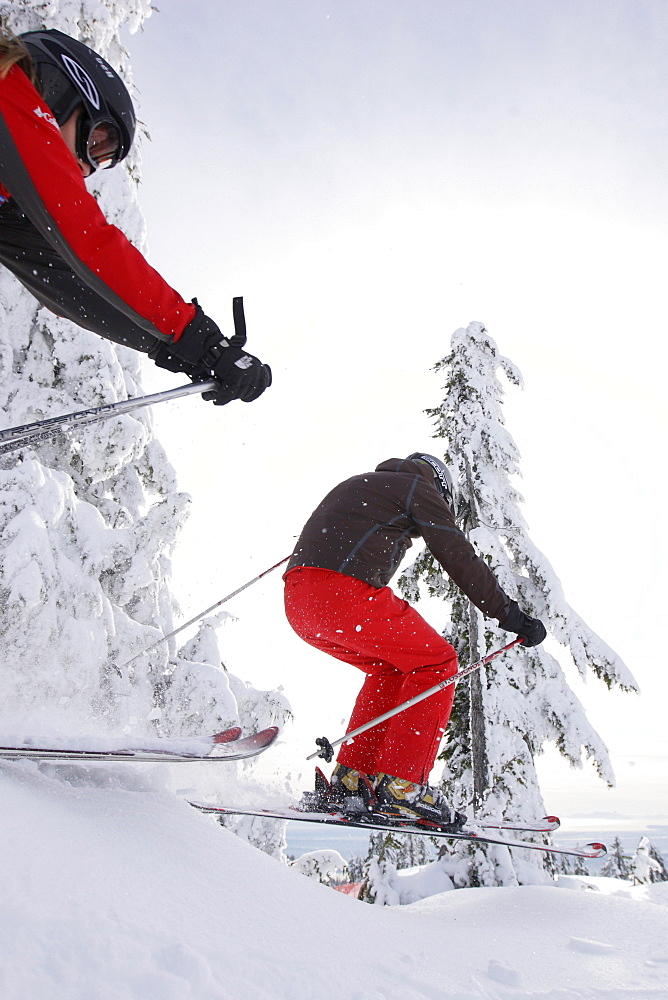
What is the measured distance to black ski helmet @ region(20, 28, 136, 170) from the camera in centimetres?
234

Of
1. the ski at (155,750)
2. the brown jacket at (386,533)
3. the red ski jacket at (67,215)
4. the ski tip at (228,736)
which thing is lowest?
the ski at (155,750)

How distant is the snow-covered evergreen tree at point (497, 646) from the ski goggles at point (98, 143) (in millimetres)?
8584

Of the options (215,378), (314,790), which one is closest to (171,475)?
(314,790)

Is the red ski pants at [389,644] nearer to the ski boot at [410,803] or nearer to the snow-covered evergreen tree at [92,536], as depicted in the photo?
the ski boot at [410,803]

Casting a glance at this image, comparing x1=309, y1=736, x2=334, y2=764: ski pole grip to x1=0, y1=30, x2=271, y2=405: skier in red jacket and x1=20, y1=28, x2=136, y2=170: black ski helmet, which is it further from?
x1=20, y1=28, x2=136, y2=170: black ski helmet

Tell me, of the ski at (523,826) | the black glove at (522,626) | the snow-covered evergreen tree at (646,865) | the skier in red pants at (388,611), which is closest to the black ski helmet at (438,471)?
the skier in red pants at (388,611)

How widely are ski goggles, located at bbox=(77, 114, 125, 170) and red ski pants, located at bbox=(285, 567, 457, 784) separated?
2.41 metres

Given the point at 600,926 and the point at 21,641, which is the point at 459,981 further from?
the point at 21,641

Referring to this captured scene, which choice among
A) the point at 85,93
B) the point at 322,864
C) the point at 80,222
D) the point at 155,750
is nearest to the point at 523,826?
the point at 155,750

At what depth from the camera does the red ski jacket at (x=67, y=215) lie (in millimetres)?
2127

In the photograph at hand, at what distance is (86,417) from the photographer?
3109 mm

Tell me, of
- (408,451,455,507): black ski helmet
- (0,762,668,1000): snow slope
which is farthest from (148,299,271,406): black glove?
(408,451,455,507): black ski helmet

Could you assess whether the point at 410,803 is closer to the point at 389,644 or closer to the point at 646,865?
the point at 389,644

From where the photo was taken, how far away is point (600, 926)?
2.91 meters
